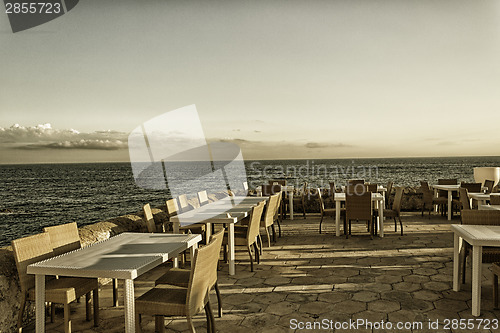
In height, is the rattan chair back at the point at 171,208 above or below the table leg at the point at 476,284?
above

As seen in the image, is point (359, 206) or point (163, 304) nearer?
point (163, 304)

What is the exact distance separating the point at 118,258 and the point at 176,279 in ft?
1.71

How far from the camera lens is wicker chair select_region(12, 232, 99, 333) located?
9.39 ft

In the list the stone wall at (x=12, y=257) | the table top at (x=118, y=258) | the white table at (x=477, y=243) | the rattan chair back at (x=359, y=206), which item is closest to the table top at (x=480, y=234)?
the white table at (x=477, y=243)

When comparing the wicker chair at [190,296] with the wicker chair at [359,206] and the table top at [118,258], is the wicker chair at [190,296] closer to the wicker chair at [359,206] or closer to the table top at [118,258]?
the table top at [118,258]

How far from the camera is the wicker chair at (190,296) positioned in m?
2.50

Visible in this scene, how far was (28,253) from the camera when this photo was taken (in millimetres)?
2947

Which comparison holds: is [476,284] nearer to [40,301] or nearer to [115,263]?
[115,263]

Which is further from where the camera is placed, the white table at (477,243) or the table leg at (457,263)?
the table leg at (457,263)

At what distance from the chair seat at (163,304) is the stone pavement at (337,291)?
2.13ft

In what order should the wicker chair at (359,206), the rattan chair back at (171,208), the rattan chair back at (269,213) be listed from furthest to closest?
the wicker chair at (359,206) → the rattan chair back at (269,213) → the rattan chair back at (171,208)

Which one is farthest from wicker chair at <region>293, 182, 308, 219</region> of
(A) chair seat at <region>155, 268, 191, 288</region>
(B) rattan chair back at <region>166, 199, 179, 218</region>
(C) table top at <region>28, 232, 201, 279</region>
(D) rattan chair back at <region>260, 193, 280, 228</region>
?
(A) chair seat at <region>155, 268, 191, 288</region>

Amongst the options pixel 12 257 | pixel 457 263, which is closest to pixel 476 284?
pixel 457 263

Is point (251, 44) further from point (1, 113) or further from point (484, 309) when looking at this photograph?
point (1, 113)
